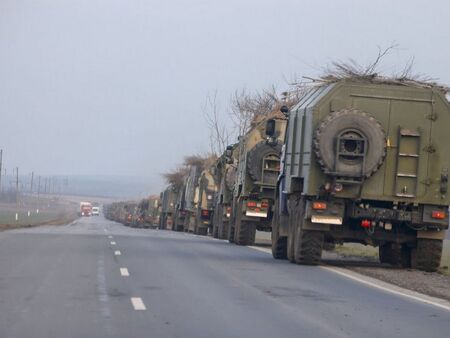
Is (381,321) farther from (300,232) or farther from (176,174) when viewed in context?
(176,174)

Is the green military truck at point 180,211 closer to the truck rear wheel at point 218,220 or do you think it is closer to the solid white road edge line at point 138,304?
the truck rear wheel at point 218,220

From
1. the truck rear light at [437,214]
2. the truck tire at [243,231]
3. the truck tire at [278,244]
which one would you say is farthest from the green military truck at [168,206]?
the truck rear light at [437,214]

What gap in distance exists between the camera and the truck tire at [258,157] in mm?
33719

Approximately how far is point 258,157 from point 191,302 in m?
18.8

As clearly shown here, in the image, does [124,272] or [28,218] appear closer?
[124,272]

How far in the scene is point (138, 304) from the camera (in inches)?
579

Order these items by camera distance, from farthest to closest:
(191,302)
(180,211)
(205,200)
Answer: (180,211) → (205,200) → (191,302)

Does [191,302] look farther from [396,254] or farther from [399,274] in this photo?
[396,254]

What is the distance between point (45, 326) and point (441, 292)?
28.7 ft

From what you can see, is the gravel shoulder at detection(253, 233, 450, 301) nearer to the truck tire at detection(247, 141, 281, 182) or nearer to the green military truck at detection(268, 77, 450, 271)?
the green military truck at detection(268, 77, 450, 271)

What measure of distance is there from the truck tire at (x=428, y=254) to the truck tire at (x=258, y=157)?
1001 centimetres

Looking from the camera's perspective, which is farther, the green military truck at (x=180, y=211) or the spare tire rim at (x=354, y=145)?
the green military truck at (x=180, y=211)

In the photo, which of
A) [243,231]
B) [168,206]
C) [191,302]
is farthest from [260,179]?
[168,206]

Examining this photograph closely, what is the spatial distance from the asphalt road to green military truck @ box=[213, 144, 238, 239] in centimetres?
1637
